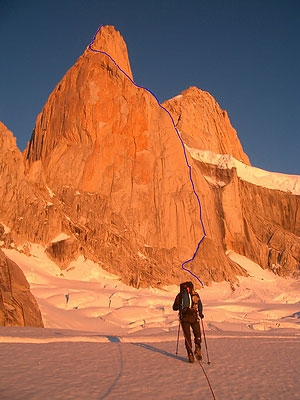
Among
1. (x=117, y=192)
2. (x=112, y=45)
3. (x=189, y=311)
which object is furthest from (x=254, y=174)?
(x=189, y=311)

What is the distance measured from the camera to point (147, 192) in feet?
152

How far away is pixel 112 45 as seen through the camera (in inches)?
2094

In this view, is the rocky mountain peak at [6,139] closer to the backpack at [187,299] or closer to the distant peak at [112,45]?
the distant peak at [112,45]

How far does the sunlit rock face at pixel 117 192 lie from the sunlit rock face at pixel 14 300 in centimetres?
1573

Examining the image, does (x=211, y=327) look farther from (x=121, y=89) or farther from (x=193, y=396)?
(x=121, y=89)

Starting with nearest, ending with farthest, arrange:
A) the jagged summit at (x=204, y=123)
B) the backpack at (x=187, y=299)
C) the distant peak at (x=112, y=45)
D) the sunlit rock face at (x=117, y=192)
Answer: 1. the backpack at (x=187, y=299)
2. the sunlit rock face at (x=117, y=192)
3. the distant peak at (x=112, y=45)
4. the jagged summit at (x=204, y=123)

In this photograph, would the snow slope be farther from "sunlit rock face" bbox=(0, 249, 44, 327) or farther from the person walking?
the person walking

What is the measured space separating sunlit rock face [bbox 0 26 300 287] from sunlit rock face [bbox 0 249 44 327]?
51.6 feet

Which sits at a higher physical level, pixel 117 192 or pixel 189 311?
pixel 117 192

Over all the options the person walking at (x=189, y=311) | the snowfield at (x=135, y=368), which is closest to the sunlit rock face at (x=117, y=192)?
the snowfield at (x=135, y=368)

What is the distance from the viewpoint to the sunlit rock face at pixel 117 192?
3550cm

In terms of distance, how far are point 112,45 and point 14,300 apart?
43726mm

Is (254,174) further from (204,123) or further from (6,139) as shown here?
(6,139)

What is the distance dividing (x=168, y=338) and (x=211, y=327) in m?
10.6
